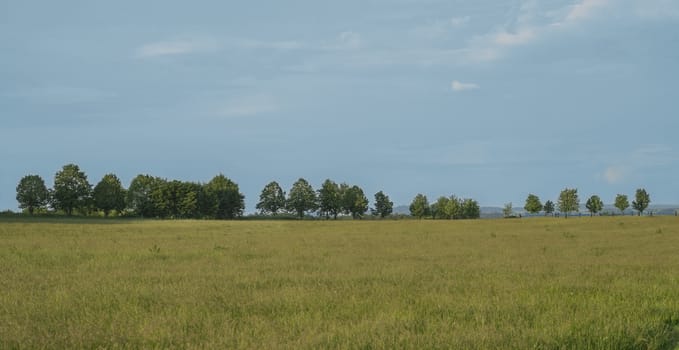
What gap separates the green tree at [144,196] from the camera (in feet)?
443

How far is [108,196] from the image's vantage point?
131875 millimetres

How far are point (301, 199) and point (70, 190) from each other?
198 ft

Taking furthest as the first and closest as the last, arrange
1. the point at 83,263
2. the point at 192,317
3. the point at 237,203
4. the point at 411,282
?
the point at 237,203
the point at 83,263
the point at 411,282
the point at 192,317

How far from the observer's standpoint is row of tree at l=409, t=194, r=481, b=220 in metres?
179

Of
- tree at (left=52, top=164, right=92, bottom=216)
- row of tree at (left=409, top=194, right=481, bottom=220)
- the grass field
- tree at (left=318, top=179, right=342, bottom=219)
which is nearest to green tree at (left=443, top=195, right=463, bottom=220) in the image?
row of tree at (left=409, top=194, right=481, bottom=220)

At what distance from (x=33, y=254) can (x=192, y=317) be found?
1723 cm

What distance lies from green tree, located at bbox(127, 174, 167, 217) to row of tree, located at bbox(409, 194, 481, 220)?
258ft

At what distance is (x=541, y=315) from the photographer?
412 inches

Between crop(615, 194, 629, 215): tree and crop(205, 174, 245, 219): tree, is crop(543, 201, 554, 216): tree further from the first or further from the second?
crop(205, 174, 245, 219): tree

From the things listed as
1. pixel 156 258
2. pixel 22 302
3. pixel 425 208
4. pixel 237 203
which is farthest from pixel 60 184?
pixel 22 302

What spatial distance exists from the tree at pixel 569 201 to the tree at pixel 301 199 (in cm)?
7548

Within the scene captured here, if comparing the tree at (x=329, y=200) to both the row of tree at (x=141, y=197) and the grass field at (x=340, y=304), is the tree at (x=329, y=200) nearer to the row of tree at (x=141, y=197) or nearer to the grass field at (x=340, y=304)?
the row of tree at (x=141, y=197)

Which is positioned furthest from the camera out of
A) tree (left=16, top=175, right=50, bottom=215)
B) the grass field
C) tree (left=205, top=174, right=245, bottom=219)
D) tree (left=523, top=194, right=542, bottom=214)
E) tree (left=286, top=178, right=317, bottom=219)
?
tree (left=523, top=194, right=542, bottom=214)

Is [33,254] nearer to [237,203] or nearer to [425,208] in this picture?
[237,203]
